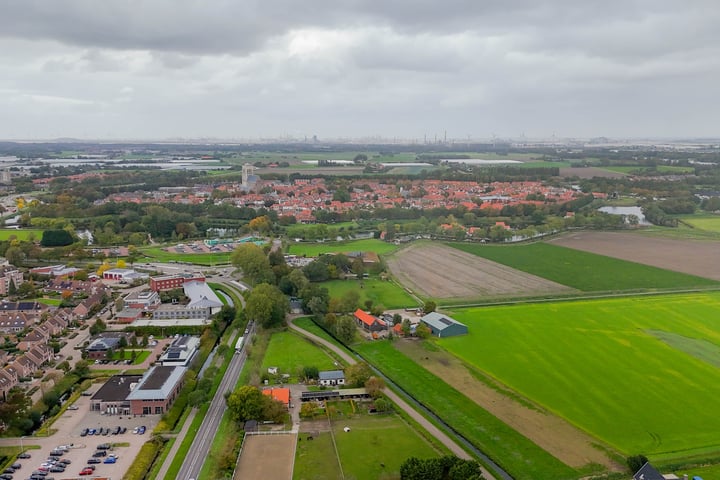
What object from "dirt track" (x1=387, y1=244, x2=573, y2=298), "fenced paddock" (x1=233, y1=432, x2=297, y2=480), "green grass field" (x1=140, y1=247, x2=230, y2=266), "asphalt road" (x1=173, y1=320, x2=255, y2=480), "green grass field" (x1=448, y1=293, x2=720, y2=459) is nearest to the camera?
"fenced paddock" (x1=233, y1=432, x2=297, y2=480)

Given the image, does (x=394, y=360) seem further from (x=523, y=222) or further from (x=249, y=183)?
(x=249, y=183)

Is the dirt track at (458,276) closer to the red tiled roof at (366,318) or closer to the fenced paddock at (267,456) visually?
the red tiled roof at (366,318)

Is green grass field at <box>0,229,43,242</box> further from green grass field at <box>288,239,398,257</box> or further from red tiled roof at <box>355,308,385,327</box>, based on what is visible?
red tiled roof at <box>355,308,385,327</box>

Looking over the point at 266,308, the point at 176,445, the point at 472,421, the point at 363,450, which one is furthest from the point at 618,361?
the point at 176,445

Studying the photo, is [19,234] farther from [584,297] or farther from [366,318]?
[584,297]

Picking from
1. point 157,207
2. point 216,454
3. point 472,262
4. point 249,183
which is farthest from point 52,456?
point 249,183

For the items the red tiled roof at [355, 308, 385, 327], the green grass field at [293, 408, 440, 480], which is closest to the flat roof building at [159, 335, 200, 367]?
the red tiled roof at [355, 308, 385, 327]
